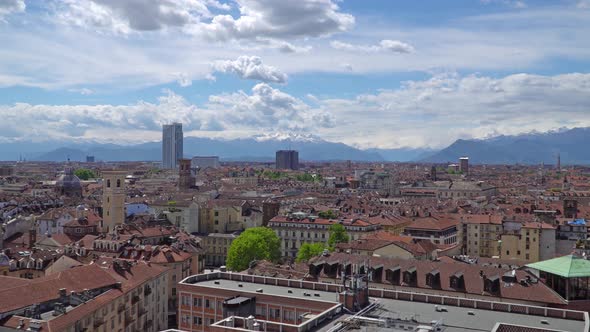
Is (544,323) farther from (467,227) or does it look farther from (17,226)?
(17,226)

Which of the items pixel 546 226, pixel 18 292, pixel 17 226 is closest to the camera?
pixel 18 292

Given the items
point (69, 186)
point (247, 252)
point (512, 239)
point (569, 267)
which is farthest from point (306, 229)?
point (69, 186)

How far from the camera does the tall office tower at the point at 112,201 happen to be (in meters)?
110

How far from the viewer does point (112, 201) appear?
362ft

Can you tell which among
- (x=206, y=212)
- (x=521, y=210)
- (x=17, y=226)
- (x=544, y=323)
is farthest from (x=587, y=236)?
(x=17, y=226)

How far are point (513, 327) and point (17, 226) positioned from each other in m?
95.0

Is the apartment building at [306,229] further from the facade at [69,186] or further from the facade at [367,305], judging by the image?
the facade at [69,186]

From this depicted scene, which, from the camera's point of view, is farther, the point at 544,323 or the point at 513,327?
the point at 544,323

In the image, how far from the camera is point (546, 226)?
9488cm

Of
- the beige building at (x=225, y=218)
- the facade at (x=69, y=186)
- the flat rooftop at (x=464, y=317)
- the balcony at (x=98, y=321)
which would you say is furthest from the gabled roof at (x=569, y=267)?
the facade at (x=69, y=186)

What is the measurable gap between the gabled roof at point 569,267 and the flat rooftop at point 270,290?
65.3 ft

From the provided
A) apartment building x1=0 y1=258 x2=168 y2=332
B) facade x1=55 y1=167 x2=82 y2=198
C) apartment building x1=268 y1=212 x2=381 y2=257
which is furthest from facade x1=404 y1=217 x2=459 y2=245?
facade x1=55 y1=167 x2=82 y2=198

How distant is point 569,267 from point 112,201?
80.5 m

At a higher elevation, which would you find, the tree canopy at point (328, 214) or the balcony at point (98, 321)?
the tree canopy at point (328, 214)
